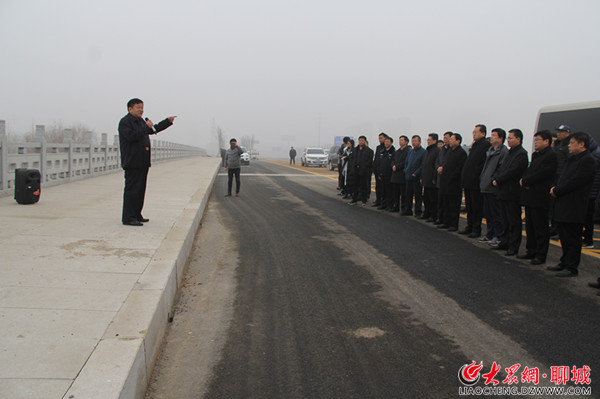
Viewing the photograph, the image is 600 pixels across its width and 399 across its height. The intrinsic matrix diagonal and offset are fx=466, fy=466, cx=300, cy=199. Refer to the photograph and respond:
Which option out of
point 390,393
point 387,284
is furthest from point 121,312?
point 387,284

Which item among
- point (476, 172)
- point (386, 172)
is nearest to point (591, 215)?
point (476, 172)

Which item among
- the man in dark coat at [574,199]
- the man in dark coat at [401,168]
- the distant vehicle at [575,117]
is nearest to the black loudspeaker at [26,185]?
the man in dark coat at [401,168]

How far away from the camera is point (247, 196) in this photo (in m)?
15.5

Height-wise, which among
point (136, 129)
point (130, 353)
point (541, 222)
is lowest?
point (130, 353)

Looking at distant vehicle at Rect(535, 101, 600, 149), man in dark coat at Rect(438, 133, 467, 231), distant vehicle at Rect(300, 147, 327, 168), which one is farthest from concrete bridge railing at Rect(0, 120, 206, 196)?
distant vehicle at Rect(300, 147, 327, 168)

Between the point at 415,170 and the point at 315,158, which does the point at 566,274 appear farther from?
the point at 315,158

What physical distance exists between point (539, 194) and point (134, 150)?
6126mm

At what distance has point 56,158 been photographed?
13.5 meters

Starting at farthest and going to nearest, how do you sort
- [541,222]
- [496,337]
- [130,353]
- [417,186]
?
[417,186], [541,222], [496,337], [130,353]

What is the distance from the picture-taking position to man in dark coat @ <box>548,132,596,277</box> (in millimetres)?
6113

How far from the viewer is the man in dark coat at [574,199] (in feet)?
20.1

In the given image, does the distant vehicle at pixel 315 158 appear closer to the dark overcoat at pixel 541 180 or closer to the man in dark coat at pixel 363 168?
the man in dark coat at pixel 363 168

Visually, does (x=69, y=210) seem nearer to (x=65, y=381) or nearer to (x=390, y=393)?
(x=65, y=381)

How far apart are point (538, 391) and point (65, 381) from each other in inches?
123
